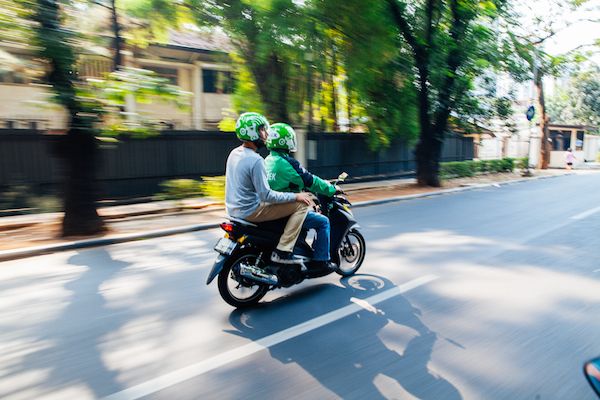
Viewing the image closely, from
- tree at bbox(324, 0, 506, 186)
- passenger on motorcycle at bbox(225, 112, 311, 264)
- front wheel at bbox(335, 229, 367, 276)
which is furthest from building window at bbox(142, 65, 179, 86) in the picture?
passenger on motorcycle at bbox(225, 112, 311, 264)

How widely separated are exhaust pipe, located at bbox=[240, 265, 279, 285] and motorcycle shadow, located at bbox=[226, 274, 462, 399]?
0.89 ft

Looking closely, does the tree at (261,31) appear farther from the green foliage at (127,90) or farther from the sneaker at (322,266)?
the sneaker at (322,266)

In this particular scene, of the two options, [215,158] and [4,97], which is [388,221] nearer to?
[215,158]

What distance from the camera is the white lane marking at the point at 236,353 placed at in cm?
310

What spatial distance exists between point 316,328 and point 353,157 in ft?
49.0

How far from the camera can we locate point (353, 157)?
1864 cm

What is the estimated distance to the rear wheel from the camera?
14.9ft

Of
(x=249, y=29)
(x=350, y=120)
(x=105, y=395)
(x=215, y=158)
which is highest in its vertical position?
(x=249, y=29)

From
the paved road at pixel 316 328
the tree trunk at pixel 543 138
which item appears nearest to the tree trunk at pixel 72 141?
the paved road at pixel 316 328

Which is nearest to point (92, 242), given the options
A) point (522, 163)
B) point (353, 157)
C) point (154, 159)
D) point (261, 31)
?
point (154, 159)

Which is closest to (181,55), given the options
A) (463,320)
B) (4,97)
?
(4,97)

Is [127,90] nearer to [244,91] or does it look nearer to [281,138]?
[281,138]

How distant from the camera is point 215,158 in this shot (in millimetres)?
14742

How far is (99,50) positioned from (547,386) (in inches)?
305
